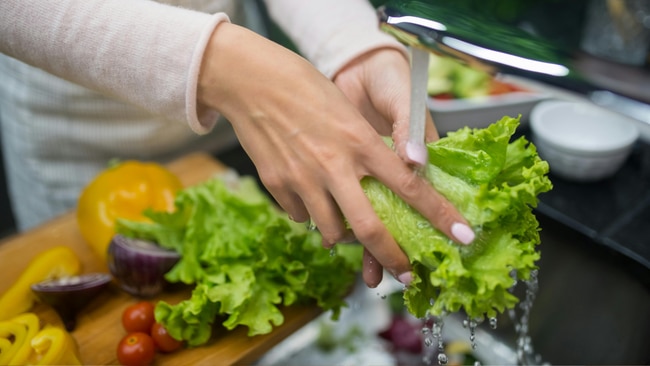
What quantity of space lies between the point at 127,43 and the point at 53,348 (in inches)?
20.6

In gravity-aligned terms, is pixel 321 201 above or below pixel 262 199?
above

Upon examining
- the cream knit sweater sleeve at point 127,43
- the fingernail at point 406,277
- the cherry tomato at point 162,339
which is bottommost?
the cherry tomato at point 162,339

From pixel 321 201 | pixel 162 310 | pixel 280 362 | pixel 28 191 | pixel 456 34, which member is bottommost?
pixel 280 362

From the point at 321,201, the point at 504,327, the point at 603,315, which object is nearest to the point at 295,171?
the point at 321,201

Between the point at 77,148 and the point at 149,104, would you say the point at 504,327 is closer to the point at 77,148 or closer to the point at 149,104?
the point at 149,104

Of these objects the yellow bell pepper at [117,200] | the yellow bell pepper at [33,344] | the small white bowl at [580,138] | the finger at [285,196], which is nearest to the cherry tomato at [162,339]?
the yellow bell pepper at [33,344]

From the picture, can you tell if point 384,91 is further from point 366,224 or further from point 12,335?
point 12,335

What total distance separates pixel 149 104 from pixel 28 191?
0.93m

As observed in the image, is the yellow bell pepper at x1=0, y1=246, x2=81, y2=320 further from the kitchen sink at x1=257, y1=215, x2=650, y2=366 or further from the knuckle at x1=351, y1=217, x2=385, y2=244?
the knuckle at x1=351, y1=217, x2=385, y2=244

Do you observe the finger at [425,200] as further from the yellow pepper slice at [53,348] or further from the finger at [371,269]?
the yellow pepper slice at [53,348]

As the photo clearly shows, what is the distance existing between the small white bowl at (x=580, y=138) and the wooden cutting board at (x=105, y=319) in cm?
76

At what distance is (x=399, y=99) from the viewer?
99 centimetres

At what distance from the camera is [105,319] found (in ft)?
3.85

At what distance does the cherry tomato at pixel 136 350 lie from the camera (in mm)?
1052
